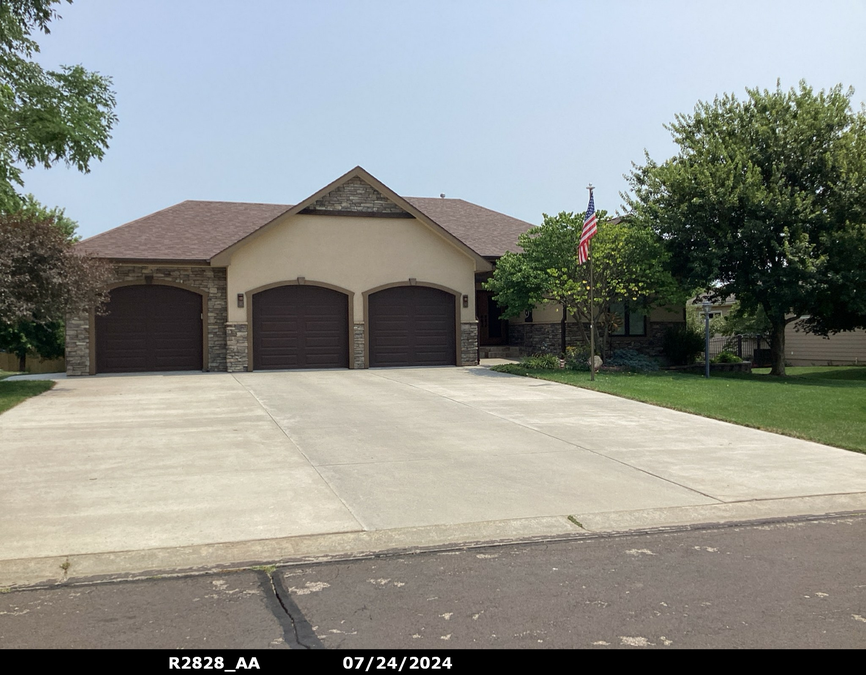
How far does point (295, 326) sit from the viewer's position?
74.5 feet

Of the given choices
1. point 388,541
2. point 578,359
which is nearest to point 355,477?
point 388,541

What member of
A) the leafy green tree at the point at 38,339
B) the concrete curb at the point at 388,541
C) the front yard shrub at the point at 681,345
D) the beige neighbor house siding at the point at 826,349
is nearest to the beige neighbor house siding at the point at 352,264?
the front yard shrub at the point at 681,345

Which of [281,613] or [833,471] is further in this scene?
[833,471]

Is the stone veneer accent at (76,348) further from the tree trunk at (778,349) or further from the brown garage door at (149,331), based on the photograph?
the tree trunk at (778,349)

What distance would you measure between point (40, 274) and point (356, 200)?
374 inches

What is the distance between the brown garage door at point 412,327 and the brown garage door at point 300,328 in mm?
1033

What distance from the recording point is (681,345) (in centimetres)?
2519

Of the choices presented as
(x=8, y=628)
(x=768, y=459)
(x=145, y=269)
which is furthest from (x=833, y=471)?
(x=145, y=269)

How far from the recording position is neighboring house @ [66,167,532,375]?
21672 millimetres

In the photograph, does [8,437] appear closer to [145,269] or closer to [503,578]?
[503,578]

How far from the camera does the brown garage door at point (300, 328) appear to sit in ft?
73.5

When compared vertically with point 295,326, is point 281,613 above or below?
below

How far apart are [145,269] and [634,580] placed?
1938cm

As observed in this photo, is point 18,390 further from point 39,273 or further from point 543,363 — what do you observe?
point 543,363
